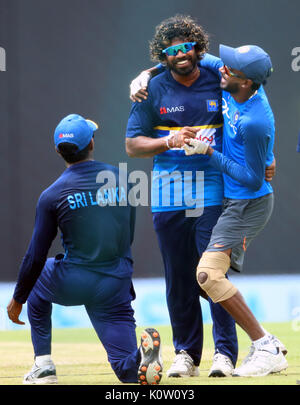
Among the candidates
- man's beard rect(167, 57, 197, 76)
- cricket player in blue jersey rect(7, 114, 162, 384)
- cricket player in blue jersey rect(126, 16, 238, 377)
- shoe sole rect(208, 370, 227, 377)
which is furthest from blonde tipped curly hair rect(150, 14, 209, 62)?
shoe sole rect(208, 370, 227, 377)

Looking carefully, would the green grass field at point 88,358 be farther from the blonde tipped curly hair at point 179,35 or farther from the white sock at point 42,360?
the blonde tipped curly hair at point 179,35

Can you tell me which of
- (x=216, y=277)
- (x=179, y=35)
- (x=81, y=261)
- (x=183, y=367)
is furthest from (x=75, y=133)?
(x=183, y=367)

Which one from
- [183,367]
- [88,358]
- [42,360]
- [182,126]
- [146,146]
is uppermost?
[182,126]

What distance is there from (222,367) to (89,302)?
719mm

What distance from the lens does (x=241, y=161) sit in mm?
3830

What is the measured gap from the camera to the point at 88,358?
16.9 feet

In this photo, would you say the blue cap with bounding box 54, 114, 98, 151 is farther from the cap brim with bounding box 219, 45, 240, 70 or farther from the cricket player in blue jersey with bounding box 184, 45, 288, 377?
the cap brim with bounding box 219, 45, 240, 70

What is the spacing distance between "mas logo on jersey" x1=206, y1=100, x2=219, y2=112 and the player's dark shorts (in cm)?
51

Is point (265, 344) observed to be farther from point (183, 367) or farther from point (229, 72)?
point (229, 72)

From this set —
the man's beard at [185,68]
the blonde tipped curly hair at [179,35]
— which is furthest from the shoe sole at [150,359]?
the blonde tipped curly hair at [179,35]

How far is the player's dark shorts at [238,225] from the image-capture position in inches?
148

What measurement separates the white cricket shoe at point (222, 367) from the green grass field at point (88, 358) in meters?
0.07
